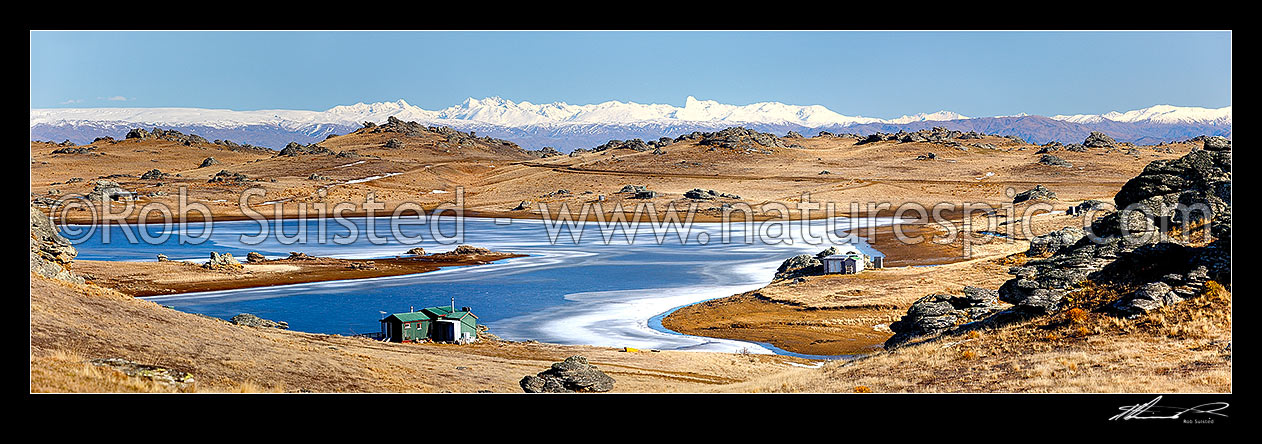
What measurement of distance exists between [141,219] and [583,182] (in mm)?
51496

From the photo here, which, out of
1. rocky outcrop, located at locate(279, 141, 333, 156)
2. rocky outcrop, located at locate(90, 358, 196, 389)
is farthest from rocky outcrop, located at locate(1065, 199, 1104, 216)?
rocky outcrop, located at locate(279, 141, 333, 156)

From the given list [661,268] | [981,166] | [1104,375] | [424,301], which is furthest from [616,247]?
[981,166]

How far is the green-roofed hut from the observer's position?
110 feet

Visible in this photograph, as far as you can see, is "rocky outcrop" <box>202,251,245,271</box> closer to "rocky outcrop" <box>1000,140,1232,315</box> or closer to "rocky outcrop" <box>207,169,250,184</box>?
"rocky outcrop" <box>1000,140,1232,315</box>

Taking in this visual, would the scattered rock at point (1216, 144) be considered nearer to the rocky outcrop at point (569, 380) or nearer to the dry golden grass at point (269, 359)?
the dry golden grass at point (269, 359)

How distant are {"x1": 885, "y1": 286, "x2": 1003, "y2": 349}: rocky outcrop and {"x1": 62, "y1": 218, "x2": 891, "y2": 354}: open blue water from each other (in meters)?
6.12

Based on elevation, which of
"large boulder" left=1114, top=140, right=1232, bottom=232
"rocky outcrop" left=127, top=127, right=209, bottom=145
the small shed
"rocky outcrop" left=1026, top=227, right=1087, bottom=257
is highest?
"rocky outcrop" left=127, top=127, right=209, bottom=145

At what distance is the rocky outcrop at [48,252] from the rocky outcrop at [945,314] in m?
21.7

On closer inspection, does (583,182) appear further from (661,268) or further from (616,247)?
(661,268)

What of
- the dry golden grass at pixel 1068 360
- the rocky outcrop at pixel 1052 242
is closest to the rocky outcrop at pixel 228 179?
the rocky outcrop at pixel 1052 242

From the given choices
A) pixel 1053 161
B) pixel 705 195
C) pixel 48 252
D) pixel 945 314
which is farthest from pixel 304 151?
pixel 945 314

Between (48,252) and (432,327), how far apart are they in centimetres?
1283

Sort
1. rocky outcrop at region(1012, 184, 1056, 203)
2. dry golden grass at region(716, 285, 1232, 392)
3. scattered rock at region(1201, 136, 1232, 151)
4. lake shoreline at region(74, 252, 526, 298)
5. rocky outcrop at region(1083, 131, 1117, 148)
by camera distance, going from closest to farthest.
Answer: dry golden grass at region(716, 285, 1232, 392) < scattered rock at region(1201, 136, 1232, 151) < lake shoreline at region(74, 252, 526, 298) < rocky outcrop at region(1012, 184, 1056, 203) < rocky outcrop at region(1083, 131, 1117, 148)
